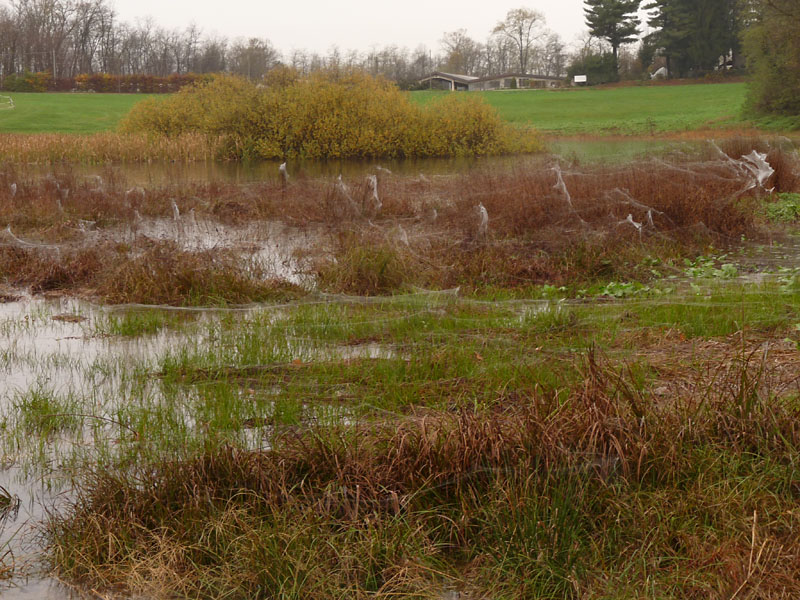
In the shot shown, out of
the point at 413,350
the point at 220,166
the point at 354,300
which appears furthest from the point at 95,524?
the point at 220,166

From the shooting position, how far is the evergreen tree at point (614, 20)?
74.7 metres

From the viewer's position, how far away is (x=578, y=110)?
195 ft

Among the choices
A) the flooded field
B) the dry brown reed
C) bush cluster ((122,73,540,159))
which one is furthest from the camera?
bush cluster ((122,73,540,159))

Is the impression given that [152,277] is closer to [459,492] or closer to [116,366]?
[116,366]

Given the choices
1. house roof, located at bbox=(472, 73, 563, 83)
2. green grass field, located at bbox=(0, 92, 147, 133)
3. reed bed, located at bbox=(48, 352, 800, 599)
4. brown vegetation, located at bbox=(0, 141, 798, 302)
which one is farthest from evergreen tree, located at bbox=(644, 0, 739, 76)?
reed bed, located at bbox=(48, 352, 800, 599)

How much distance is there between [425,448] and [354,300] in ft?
16.5

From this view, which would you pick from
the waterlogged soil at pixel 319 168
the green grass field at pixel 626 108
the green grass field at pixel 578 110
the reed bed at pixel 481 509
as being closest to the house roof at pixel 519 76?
the green grass field at pixel 626 108

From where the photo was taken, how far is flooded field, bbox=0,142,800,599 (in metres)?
3.79

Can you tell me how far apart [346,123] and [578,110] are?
1098 inches

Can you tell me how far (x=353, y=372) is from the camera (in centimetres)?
639

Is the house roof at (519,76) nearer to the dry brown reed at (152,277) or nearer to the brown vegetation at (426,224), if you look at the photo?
the brown vegetation at (426,224)

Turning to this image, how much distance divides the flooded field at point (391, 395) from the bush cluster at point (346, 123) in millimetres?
24368

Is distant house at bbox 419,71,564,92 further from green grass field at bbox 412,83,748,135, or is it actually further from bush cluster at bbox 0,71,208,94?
bush cluster at bbox 0,71,208,94

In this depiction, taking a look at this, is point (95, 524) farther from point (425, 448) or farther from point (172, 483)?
point (425, 448)
